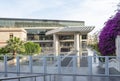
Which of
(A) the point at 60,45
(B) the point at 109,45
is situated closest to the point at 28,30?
(A) the point at 60,45

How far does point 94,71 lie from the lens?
15.7 metres

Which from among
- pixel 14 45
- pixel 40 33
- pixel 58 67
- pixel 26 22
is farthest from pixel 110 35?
pixel 26 22

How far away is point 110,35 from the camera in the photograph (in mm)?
18375

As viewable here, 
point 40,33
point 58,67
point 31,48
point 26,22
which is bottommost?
point 58,67

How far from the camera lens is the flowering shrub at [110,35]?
57.1 ft

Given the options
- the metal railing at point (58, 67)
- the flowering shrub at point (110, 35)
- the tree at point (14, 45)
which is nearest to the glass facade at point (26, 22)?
the tree at point (14, 45)

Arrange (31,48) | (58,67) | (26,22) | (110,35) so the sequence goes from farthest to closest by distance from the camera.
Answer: (26,22), (31,48), (110,35), (58,67)

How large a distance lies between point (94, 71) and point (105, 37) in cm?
361

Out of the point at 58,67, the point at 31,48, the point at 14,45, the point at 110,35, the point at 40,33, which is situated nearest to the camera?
the point at 58,67

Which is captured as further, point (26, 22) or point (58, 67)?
point (26, 22)

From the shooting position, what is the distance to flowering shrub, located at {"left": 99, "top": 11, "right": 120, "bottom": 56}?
57.1ft

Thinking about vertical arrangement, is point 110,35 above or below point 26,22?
below

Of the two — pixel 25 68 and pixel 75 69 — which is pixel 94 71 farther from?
pixel 25 68

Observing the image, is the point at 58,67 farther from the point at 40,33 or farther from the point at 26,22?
the point at 26,22
